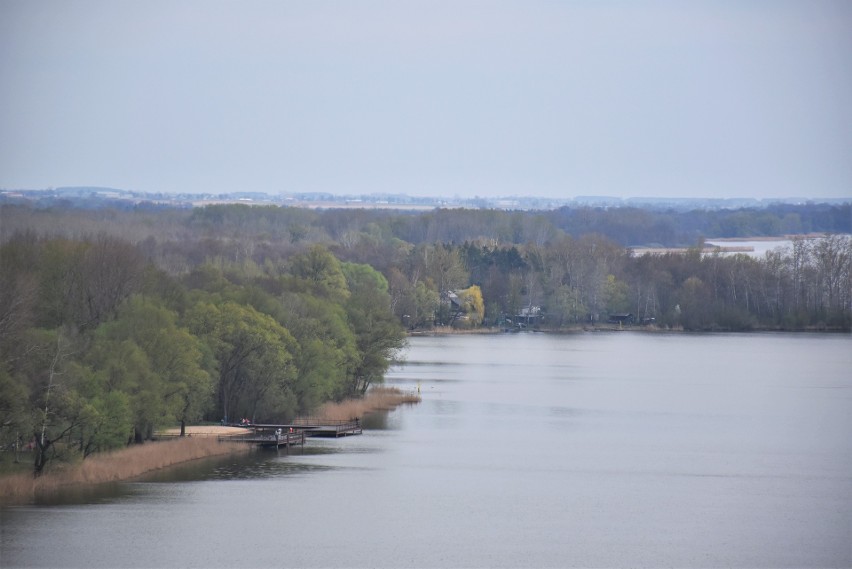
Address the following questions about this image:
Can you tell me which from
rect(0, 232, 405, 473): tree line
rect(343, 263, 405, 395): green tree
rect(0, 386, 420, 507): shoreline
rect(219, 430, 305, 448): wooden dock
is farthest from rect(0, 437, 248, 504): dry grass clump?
rect(343, 263, 405, 395): green tree

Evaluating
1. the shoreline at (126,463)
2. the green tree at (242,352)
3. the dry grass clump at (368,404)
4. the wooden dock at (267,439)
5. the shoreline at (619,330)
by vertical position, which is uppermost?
the green tree at (242,352)

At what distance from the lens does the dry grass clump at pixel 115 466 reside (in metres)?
33.2

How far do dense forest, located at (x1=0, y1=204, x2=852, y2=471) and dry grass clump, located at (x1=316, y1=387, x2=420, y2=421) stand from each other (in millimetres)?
754

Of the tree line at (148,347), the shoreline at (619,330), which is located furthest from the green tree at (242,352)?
the shoreline at (619,330)

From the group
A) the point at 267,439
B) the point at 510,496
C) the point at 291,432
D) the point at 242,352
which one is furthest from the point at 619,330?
the point at 510,496

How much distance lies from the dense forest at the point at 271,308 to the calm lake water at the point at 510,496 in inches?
112

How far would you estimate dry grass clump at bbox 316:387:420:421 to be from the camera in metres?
52.3

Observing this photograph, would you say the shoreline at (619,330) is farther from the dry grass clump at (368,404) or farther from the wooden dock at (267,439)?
the wooden dock at (267,439)

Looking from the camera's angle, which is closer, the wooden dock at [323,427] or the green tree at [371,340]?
the wooden dock at [323,427]

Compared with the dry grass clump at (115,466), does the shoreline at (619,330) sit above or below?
below

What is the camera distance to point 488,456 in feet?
140

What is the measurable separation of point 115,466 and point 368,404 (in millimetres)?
21228

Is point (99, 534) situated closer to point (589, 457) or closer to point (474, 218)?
point (589, 457)

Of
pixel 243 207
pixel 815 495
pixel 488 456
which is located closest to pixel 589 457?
pixel 488 456
